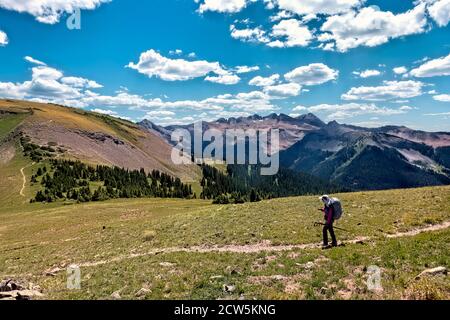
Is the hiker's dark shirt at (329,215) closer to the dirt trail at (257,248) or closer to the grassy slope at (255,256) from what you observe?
the dirt trail at (257,248)

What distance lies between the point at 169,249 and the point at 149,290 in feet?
43.3

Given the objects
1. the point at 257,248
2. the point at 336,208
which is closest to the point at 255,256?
the point at 257,248

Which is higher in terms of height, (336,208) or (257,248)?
(336,208)

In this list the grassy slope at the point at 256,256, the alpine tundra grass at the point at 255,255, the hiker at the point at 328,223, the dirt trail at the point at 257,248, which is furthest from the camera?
the dirt trail at the point at 257,248

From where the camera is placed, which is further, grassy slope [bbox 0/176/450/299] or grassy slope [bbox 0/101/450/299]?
grassy slope [bbox 0/176/450/299]

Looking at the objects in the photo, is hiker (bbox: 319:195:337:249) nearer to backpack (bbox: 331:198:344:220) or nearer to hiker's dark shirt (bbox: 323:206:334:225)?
hiker's dark shirt (bbox: 323:206:334:225)

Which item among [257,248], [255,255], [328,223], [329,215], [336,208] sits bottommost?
[257,248]

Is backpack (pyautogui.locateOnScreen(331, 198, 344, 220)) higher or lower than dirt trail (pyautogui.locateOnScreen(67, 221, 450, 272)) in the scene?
higher

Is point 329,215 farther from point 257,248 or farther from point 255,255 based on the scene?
point 257,248

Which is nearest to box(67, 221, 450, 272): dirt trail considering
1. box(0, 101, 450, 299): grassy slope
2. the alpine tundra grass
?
the alpine tundra grass

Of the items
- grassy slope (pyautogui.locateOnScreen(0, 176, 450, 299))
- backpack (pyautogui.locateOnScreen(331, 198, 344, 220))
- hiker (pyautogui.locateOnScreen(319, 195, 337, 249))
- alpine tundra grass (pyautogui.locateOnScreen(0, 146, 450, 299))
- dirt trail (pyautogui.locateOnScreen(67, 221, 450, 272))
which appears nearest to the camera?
alpine tundra grass (pyautogui.locateOnScreen(0, 146, 450, 299))

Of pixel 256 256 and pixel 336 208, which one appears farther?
pixel 336 208

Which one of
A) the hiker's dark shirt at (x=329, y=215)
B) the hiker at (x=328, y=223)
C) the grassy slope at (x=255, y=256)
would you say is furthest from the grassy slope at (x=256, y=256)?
the hiker's dark shirt at (x=329, y=215)
